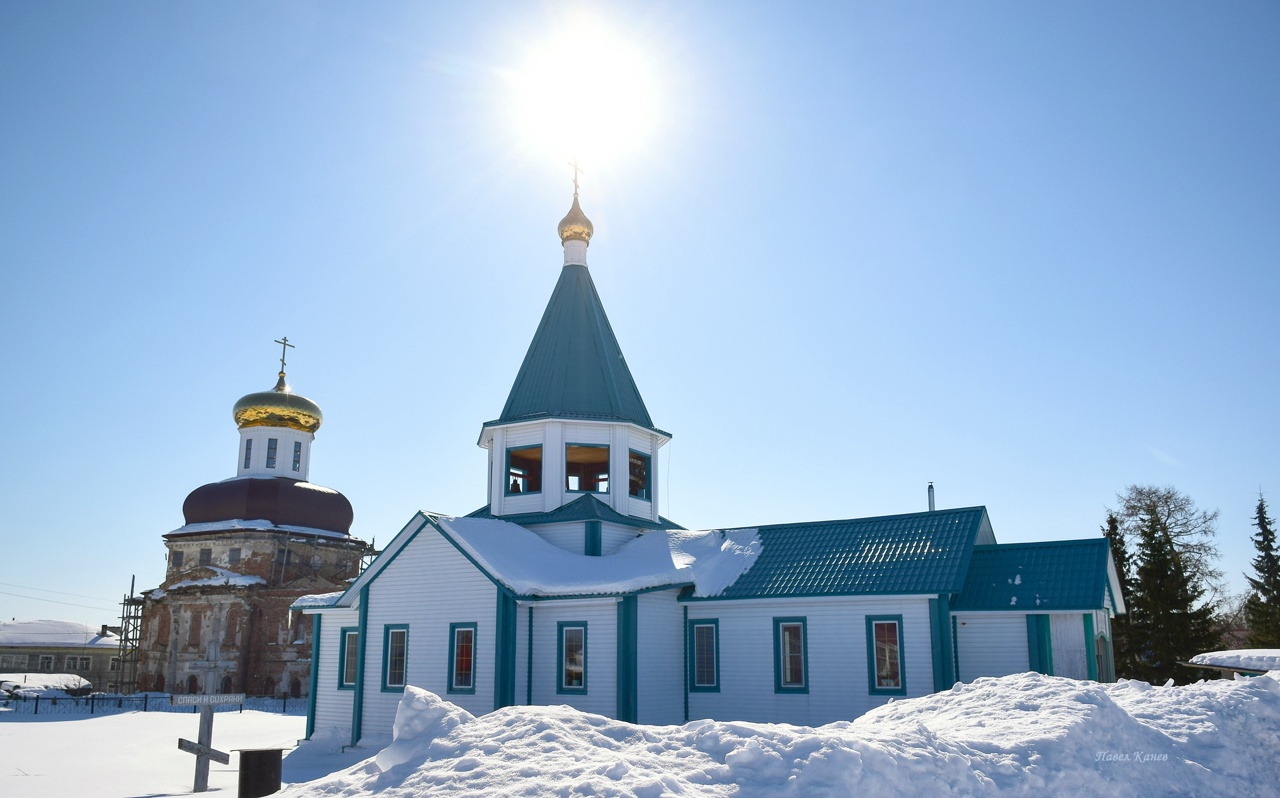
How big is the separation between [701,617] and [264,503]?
26.7 metres

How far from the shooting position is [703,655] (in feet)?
62.1

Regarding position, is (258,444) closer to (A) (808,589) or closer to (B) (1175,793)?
(A) (808,589)

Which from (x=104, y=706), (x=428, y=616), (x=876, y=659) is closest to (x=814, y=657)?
(x=876, y=659)

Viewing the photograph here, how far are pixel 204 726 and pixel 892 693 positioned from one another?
10.9 meters

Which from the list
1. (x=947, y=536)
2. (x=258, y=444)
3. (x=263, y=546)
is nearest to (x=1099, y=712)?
(x=947, y=536)

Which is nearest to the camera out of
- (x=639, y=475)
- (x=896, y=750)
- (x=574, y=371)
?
(x=896, y=750)

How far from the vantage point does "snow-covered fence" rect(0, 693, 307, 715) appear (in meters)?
29.1

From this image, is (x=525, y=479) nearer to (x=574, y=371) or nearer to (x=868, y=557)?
(x=574, y=371)

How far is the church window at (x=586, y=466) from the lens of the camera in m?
22.2

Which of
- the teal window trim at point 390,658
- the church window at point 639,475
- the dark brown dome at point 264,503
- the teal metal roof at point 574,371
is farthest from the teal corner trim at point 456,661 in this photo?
the dark brown dome at point 264,503

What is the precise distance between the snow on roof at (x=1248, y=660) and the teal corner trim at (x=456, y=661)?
1204 cm

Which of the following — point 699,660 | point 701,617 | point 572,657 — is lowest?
point 699,660

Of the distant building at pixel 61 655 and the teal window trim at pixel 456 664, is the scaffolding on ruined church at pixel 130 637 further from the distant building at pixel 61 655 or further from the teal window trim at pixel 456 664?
the teal window trim at pixel 456 664

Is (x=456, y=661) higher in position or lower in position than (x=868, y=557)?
lower
